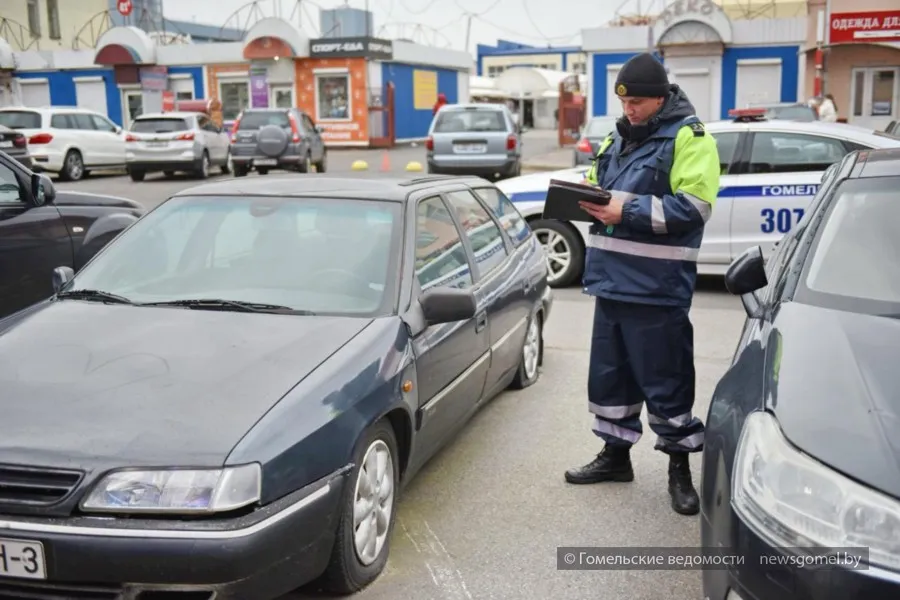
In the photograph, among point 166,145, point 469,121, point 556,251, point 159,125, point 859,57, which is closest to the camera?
point 556,251

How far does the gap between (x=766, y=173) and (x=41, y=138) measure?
17.1 metres

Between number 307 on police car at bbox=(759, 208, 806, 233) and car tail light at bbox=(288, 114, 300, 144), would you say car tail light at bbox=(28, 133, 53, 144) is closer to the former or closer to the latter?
car tail light at bbox=(288, 114, 300, 144)

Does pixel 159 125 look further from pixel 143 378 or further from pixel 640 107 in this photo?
pixel 143 378

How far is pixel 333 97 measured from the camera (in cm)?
3447

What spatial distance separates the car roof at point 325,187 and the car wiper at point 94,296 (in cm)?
76

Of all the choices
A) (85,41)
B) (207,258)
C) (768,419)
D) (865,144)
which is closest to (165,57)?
(85,41)

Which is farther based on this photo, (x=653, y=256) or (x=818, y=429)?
(x=653, y=256)

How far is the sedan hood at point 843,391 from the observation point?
2225mm

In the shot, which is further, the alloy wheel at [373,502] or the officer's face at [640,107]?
the officer's face at [640,107]

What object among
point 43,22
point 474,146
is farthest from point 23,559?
point 43,22

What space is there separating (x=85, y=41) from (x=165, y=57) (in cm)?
1434

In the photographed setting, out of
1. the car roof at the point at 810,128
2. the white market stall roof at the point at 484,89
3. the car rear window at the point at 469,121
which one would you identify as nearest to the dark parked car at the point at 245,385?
the car roof at the point at 810,128

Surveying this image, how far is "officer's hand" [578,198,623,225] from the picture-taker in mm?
3850

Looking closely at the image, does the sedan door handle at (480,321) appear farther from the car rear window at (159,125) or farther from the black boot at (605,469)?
the car rear window at (159,125)
